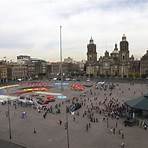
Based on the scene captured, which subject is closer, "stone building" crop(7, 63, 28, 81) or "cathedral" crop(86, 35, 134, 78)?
"cathedral" crop(86, 35, 134, 78)

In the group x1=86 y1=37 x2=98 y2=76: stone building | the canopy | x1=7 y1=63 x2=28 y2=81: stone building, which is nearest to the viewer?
the canopy

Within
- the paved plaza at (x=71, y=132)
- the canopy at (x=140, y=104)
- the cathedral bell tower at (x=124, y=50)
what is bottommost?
the paved plaza at (x=71, y=132)

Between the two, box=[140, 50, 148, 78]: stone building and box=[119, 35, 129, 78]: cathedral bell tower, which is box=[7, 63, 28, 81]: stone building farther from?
box=[140, 50, 148, 78]: stone building

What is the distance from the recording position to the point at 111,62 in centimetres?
13350

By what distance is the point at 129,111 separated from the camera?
42719mm

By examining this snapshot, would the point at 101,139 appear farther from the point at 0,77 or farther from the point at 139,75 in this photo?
the point at 0,77

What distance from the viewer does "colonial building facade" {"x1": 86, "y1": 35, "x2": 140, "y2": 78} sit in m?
129

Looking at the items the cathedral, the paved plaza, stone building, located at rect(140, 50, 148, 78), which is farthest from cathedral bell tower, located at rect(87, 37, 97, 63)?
the paved plaza

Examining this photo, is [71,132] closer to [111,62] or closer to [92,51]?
[111,62]

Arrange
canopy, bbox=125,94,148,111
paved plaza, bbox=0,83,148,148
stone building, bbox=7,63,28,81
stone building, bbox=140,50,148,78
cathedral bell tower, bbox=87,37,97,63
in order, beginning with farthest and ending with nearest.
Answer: cathedral bell tower, bbox=87,37,97,63 < stone building, bbox=7,63,28,81 < stone building, bbox=140,50,148,78 < canopy, bbox=125,94,148,111 < paved plaza, bbox=0,83,148,148

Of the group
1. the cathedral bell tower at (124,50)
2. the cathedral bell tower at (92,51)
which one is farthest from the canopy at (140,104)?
the cathedral bell tower at (92,51)

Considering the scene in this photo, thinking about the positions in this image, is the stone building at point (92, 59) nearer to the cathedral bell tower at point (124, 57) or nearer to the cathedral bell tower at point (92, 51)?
the cathedral bell tower at point (92, 51)

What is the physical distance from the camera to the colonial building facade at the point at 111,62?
129 metres

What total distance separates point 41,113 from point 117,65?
88838 millimetres
